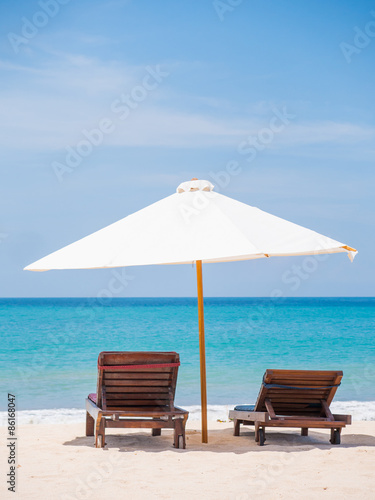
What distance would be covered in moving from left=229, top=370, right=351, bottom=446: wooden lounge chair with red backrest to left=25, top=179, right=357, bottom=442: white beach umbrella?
0.50 metres

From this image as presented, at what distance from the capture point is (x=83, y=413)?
31.4 feet

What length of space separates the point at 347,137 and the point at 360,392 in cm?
1412

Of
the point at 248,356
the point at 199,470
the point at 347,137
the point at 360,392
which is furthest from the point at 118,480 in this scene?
the point at 347,137

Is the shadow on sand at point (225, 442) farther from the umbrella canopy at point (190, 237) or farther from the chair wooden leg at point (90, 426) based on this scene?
the umbrella canopy at point (190, 237)

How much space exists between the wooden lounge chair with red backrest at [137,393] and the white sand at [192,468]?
8.6 inches

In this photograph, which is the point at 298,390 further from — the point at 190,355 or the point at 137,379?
the point at 190,355

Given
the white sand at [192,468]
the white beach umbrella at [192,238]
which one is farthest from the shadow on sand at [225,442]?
the white beach umbrella at [192,238]

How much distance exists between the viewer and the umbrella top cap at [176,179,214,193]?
5672 mm

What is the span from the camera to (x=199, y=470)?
4.51m

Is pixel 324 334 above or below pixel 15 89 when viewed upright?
below

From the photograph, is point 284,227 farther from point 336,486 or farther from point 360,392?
point 360,392

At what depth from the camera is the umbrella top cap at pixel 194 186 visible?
567 cm

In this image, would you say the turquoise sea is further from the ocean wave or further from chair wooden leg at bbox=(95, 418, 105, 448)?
chair wooden leg at bbox=(95, 418, 105, 448)

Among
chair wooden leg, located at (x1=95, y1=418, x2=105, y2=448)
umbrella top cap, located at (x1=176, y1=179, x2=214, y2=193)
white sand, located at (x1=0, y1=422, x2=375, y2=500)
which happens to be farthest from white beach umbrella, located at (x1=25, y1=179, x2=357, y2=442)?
chair wooden leg, located at (x1=95, y1=418, x2=105, y2=448)
